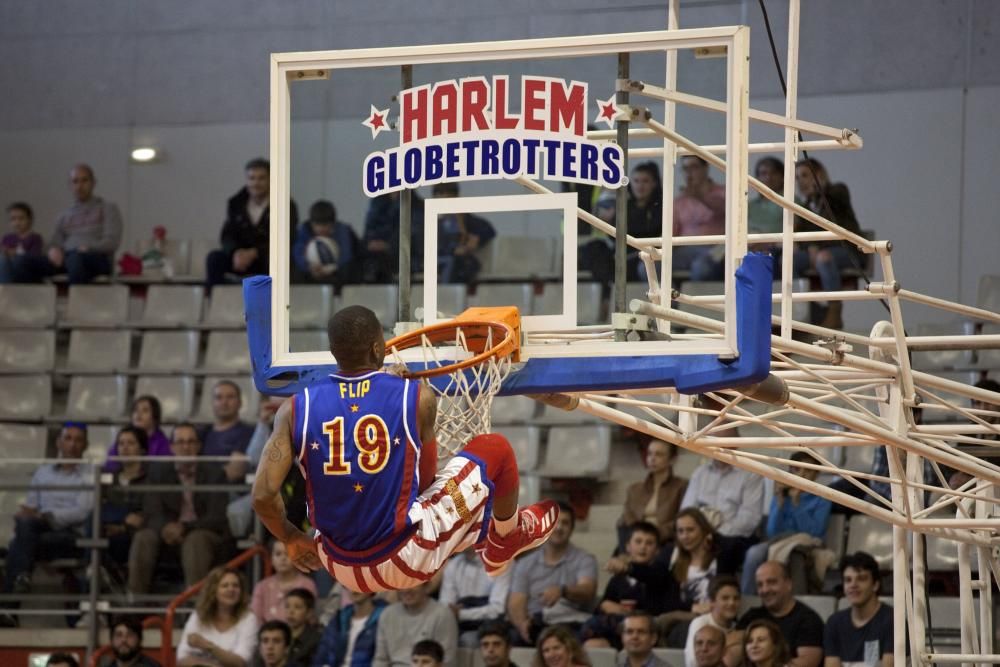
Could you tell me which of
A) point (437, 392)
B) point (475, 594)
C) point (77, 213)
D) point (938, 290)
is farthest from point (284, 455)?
point (77, 213)

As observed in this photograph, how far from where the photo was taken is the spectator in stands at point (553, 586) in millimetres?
11094

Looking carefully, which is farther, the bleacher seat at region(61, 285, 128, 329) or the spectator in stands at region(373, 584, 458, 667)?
the bleacher seat at region(61, 285, 128, 329)

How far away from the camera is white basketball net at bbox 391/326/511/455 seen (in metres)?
6.04

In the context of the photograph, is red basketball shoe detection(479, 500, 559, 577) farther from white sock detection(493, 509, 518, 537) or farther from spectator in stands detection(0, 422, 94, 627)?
spectator in stands detection(0, 422, 94, 627)

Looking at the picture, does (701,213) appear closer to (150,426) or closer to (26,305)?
(150,426)

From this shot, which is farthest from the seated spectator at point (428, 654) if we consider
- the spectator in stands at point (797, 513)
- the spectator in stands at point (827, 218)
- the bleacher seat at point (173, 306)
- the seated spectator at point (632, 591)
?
the bleacher seat at point (173, 306)

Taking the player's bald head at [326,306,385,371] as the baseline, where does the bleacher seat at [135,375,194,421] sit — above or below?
below

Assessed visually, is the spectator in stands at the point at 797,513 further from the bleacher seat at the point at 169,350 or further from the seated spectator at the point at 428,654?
the bleacher seat at the point at 169,350

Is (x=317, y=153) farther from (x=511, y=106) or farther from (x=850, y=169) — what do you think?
(x=511, y=106)

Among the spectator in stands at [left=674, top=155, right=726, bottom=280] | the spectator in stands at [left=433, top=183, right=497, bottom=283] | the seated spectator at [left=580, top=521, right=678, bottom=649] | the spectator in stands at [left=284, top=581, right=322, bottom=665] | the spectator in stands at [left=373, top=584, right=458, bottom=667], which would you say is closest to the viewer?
the seated spectator at [left=580, top=521, right=678, bottom=649]

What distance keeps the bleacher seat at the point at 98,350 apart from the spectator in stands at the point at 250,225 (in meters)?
1.21

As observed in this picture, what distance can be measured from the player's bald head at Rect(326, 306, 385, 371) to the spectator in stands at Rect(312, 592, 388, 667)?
17.6 ft

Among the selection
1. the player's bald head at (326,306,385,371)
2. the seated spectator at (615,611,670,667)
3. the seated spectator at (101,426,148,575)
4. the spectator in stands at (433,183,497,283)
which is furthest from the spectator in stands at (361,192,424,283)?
the player's bald head at (326,306,385,371)

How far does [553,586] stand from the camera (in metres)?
11.2
